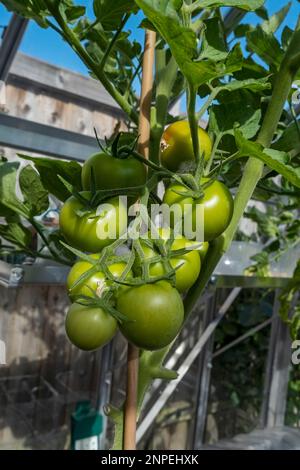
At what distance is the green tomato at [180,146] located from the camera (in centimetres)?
39

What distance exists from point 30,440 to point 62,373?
294 mm

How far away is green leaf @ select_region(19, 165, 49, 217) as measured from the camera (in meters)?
0.50

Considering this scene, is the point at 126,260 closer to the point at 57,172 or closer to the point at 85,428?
the point at 57,172

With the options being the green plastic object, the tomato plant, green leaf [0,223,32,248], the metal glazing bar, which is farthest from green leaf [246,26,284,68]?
the green plastic object

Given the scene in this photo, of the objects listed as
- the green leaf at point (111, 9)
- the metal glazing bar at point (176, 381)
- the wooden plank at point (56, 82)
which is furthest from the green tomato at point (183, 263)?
the metal glazing bar at point (176, 381)

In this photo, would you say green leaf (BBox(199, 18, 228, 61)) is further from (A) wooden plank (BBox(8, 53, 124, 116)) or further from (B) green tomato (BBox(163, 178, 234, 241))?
(A) wooden plank (BBox(8, 53, 124, 116))

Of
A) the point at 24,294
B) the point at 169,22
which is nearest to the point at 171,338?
the point at 169,22

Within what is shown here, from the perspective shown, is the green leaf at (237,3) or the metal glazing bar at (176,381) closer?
the green leaf at (237,3)

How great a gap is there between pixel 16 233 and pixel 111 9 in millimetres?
311

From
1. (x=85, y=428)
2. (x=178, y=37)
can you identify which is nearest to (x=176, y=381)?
(x=85, y=428)

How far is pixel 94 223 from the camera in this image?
343 mm

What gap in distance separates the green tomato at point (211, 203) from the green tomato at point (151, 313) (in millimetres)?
58

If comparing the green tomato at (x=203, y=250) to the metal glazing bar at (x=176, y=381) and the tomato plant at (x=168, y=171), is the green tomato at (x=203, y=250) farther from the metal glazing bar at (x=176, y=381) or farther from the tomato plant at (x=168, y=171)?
the metal glazing bar at (x=176, y=381)

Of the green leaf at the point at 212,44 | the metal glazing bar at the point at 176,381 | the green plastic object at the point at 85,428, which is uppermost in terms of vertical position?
the green leaf at the point at 212,44
